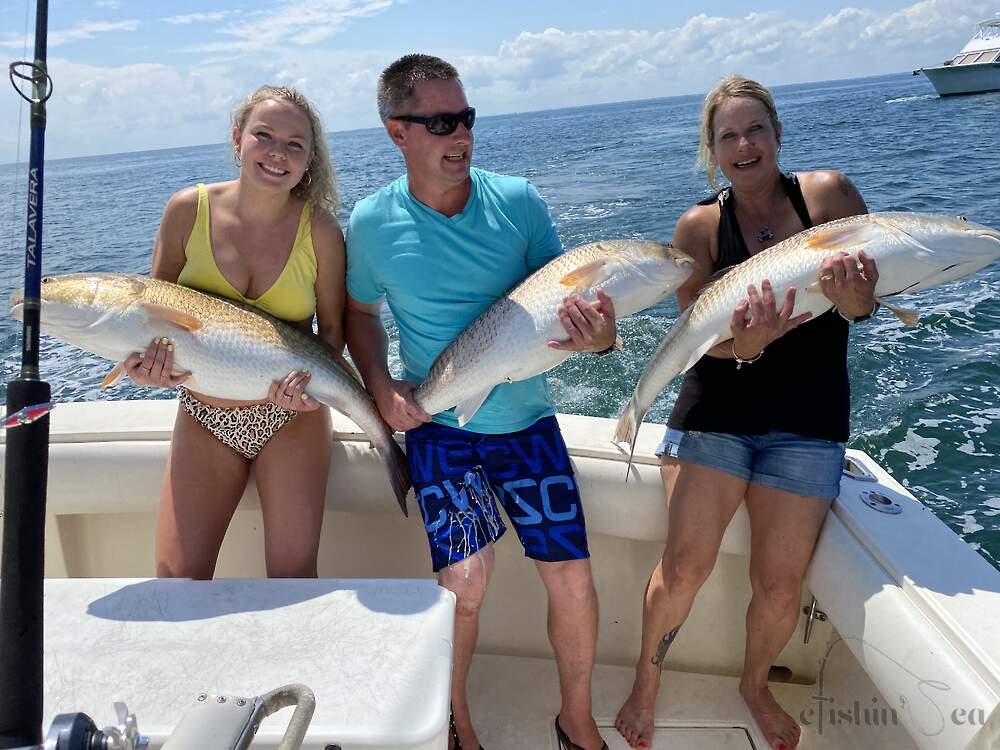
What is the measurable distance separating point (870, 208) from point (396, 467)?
11.4 metres

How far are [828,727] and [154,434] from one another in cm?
261

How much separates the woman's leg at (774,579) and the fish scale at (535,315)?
0.78 metres

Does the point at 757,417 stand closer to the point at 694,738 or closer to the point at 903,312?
the point at 903,312

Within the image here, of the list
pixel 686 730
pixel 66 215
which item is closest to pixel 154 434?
pixel 686 730

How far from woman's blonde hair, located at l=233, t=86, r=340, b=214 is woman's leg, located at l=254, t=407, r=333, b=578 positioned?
80 cm

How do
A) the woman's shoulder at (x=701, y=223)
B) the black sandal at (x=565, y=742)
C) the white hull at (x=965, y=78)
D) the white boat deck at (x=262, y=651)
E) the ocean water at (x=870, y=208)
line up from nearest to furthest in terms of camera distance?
the white boat deck at (x=262, y=651)
the black sandal at (x=565, y=742)
the woman's shoulder at (x=701, y=223)
the ocean water at (x=870, y=208)
the white hull at (x=965, y=78)

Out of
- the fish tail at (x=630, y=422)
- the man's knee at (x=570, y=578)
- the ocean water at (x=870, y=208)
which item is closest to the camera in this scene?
the man's knee at (x=570, y=578)

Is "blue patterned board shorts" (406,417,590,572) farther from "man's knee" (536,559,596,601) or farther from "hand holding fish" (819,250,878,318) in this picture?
"hand holding fish" (819,250,878,318)

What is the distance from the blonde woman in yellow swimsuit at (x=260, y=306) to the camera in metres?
2.48

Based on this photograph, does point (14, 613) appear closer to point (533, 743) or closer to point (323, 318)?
point (323, 318)

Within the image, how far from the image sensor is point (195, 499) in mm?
2490

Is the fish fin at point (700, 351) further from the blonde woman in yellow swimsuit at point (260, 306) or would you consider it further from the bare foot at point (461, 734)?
the bare foot at point (461, 734)

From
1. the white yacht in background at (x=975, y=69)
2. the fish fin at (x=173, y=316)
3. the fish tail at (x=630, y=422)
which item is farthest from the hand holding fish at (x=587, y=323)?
the white yacht in background at (x=975, y=69)

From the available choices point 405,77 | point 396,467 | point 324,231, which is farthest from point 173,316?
point 405,77
